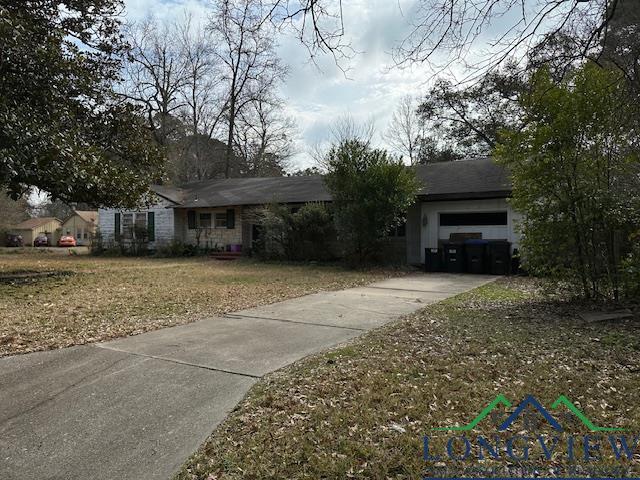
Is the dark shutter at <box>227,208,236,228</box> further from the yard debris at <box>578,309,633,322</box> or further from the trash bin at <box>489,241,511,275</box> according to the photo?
the yard debris at <box>578,309,633,322</box>

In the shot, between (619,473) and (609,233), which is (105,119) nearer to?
(609,233)

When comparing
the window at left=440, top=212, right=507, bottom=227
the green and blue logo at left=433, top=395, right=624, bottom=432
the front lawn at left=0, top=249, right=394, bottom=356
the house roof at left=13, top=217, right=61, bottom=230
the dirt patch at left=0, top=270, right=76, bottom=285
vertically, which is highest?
the house roof at left=13, top=217, right=61, bottom=230

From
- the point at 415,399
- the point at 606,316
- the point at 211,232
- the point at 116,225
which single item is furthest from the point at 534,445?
the point at 116,225

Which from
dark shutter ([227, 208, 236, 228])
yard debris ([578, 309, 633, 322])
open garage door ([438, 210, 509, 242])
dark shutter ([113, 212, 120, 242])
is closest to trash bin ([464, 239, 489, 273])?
open garage door ([438, 210, 509, 242])

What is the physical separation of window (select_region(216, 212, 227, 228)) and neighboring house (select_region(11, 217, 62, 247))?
3614cm

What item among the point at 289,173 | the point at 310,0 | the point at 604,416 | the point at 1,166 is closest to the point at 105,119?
the point at 1,166

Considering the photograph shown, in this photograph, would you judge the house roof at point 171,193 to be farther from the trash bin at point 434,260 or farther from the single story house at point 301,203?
the trash bin at point 434,260

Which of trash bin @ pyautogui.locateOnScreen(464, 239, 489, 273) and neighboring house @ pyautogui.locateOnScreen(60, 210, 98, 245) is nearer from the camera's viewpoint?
trash bin @ pyautogui.locateOnScreen(464, 239, 489, 273)

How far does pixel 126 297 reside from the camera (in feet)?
28.7

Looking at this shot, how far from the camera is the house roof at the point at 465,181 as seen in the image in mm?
14469

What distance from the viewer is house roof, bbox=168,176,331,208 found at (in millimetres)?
18922

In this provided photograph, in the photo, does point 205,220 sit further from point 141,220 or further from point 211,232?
point 141,220

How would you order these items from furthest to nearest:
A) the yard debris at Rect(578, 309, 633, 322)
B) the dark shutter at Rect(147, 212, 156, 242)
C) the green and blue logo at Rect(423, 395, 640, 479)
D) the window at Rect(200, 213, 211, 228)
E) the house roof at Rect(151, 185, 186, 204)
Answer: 1. the dark shutter at Rect(147, 212, 156, 242)
2. the house roof at Rect(151, 185, 186, 204)
3. the window at Rect(200, 213, 211, 228)
4. the yard debris at Rect(578, 309, 633, 322)
5. the green and blue logo at Rect(423, 395, 640, 479)

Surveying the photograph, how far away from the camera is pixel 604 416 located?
3176mm
